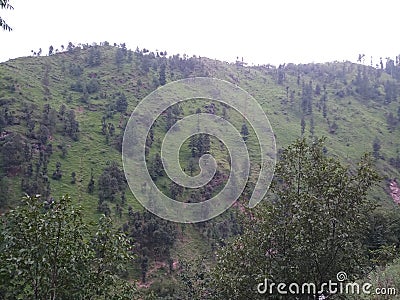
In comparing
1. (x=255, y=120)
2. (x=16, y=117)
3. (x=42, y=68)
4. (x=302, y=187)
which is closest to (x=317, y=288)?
(x=302, y=187)

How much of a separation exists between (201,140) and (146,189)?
20.8m

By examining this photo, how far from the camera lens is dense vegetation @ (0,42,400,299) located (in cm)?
1031

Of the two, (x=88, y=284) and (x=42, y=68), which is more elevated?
(x=42, y=68)

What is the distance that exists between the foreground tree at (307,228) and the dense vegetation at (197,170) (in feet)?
0.12

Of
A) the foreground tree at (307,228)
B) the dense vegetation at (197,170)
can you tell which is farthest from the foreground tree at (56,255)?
the foreground tree at (307,228)

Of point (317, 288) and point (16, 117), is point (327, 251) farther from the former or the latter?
point (16, 117)

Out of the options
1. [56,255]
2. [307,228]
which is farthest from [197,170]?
[56,255]

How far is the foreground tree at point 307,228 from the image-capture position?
1030 centimetres

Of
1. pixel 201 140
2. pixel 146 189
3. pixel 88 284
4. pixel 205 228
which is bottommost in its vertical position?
pixel 205 228

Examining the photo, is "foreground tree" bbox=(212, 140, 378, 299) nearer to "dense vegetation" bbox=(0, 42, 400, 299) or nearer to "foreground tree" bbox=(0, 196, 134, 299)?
"dense vegetation" bbox=(0, 42, 400, 299)

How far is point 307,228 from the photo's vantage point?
10.3 m

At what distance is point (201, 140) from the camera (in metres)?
81.5

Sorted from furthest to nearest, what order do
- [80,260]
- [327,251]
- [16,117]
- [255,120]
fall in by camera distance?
[255,120]
[16,117]
[327,251]
[80,260]

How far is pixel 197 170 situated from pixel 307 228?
61976 millimetres
